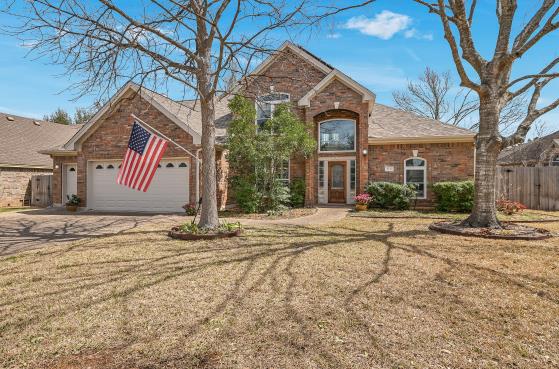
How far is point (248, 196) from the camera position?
13156mm

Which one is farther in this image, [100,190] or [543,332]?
[100,190]

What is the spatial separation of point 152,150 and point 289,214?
5761 millimetres

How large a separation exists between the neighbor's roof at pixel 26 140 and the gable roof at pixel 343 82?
53.4ft

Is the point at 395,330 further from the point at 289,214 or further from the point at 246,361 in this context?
the point at 289,214

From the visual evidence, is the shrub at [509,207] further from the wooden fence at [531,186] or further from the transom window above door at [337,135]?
the transom window above door at [337,135]

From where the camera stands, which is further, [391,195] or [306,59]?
[306,59]

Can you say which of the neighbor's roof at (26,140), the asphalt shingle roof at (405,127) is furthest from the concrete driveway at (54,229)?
the asphalt shingle roof at (405,127)

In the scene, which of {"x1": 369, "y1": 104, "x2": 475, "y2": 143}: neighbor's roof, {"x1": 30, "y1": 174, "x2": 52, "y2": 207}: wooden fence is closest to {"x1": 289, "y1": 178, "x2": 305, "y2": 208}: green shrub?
A: {"x1": 369, "y1": 104, "x2": 475, "y2": 143}: neighbor's roof

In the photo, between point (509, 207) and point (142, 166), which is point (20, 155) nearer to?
point (142, 166)

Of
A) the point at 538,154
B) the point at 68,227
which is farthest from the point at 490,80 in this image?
the point at 538,154

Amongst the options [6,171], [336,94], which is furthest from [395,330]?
[6,171]

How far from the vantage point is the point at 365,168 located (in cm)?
1495

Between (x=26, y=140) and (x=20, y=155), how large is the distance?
6.83 ft

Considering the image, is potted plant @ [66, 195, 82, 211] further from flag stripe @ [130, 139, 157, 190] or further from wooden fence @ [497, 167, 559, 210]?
wooden fence @ [497, 167, 559, 210]
